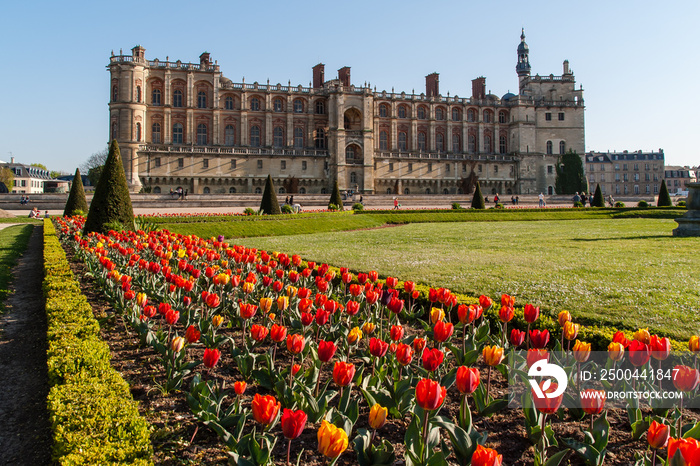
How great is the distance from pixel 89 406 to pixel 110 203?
10870 mm

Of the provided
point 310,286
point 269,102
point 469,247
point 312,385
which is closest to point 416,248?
point 469,247

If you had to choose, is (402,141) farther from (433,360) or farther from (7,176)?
(433,360)

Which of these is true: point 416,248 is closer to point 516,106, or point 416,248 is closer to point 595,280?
point 595,280

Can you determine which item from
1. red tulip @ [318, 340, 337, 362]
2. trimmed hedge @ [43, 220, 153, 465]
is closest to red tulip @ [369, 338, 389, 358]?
red tulip @ [318, 340, 337, 362]

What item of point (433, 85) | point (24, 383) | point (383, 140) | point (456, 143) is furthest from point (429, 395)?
point (433, 85)

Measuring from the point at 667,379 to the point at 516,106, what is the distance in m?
60.5

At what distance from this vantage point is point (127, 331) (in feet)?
14.7

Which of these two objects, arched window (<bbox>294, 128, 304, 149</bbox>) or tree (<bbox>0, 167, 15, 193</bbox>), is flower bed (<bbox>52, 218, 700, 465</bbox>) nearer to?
arched window (<bbox>294, 128, 304, 149</bbox>)

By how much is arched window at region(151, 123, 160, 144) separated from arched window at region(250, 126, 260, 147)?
8.91 metres

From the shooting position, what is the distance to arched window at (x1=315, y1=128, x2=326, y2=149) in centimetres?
5306

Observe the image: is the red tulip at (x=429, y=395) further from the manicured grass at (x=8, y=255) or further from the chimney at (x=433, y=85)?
the chimney at (x=433, y=85)

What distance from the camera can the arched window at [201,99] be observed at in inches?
1906

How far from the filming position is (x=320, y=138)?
174 ft

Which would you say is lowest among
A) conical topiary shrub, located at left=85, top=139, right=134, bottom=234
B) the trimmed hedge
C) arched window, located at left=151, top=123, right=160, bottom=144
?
the trimmed hedge
